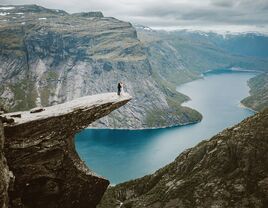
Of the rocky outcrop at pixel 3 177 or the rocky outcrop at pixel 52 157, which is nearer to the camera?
the rocky outcrop at pixel 3 177

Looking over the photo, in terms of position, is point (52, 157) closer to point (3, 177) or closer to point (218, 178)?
point (3, 177)

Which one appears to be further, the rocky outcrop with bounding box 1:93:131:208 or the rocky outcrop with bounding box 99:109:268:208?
the rocky outcrop with bounding box 99:109:268:208

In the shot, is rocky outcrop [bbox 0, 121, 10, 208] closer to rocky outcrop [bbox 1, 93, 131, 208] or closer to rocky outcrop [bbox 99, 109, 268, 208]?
rocky outcrop [bbox 1, 93, 131, 208]

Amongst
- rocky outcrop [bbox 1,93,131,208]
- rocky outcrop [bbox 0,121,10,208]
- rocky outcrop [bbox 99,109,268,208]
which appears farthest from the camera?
rocky outcrop [bbox 99,109,268,208]

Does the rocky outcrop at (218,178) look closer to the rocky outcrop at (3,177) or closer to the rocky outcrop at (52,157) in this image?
the rocky outcrop at (52,157)

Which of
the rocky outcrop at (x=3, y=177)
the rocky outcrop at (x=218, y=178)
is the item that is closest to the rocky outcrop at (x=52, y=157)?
the rocky outcrop at (x=3, y=177)

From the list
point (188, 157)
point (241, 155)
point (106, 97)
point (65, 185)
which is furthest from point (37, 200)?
point (188, 157)

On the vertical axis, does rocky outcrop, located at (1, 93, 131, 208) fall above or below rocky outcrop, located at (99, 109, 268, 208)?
above

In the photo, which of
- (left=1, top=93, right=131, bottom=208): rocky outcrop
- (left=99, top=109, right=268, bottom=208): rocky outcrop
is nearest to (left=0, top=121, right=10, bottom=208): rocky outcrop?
(left=1, top=93, right=131, bottom=208): rocky outcrop
